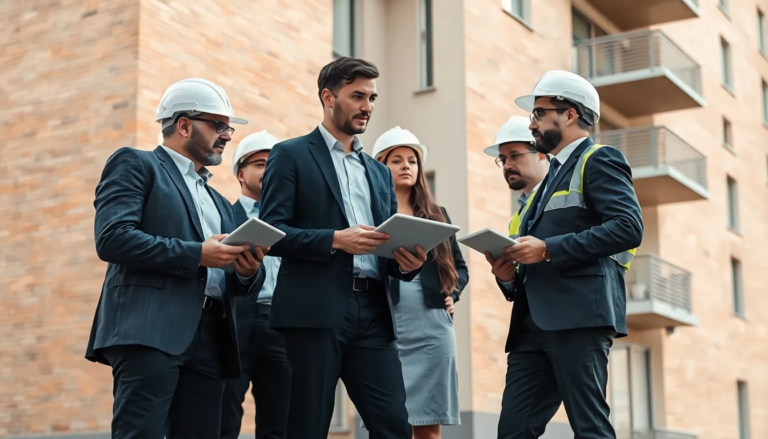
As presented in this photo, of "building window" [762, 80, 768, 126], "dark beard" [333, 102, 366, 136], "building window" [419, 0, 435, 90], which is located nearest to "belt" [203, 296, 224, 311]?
"dark beard" [333, 102, 366, 136]

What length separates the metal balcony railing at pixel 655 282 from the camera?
74.5 ft

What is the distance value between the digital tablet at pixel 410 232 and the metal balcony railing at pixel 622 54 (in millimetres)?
18485

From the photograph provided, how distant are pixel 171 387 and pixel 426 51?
1548 centimetres

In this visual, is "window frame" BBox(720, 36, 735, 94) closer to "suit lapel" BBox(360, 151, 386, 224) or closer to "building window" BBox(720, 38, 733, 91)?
"building window" BBox(720, 38, 733, 91)

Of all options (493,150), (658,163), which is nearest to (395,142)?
(493,150)

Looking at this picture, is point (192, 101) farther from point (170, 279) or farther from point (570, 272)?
point (570, 272)

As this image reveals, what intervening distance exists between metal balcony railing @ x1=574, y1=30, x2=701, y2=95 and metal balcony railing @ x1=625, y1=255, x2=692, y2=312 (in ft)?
13.7

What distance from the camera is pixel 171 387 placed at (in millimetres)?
5281

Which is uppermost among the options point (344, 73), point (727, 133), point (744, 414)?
point (727, 133)

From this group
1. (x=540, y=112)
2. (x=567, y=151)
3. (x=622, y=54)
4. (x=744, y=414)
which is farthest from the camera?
(x=744, y=414)

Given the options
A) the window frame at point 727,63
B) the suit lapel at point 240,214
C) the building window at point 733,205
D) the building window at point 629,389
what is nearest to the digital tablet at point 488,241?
the suit lapel at point 240,214

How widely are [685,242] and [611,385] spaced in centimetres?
551

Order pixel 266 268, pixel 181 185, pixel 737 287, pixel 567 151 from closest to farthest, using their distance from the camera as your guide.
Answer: pixel 181 185 < pixel 567 151 < pixel 266 268 < pixel 737 287

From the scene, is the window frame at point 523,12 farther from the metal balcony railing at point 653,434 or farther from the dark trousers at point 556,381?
the dark trousers at point 556,381
